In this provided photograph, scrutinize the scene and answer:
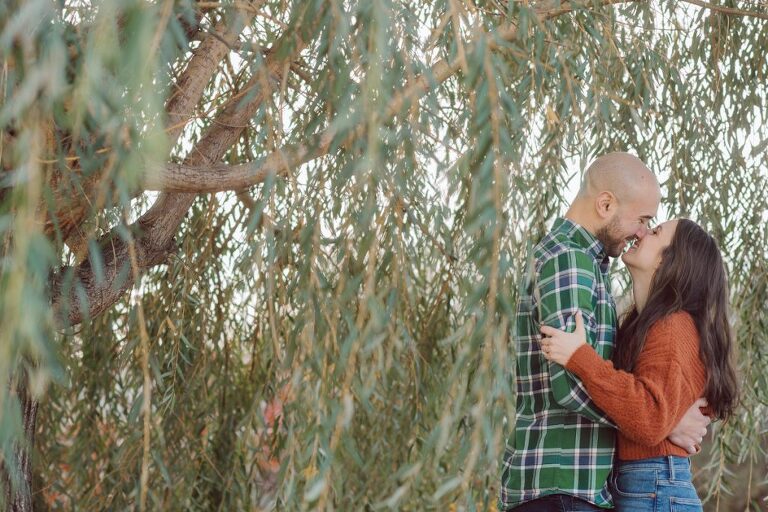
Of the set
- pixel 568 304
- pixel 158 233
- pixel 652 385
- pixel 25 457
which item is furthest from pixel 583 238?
pixel 25 457

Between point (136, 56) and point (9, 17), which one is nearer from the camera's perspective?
point (136, 56)

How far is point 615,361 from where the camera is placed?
5.28 feet

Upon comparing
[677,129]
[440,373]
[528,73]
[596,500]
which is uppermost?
[677,129]

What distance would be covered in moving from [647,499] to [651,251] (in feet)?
1.34

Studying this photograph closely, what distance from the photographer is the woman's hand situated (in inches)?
56.2

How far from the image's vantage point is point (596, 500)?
1.52m

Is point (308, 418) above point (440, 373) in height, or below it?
below

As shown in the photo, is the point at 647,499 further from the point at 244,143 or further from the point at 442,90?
the point at 244,143

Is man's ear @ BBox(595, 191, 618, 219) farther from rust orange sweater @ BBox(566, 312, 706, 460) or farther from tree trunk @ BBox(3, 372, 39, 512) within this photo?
tree trunk @ BBox(3, 372, 39, 512)

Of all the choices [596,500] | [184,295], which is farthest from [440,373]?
[596,500]

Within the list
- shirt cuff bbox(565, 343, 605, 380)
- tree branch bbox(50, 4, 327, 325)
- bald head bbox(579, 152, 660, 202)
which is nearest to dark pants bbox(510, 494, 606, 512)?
shirt cuff bbox(565, 343, 605, 380)

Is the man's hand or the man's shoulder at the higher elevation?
the man's shoulder

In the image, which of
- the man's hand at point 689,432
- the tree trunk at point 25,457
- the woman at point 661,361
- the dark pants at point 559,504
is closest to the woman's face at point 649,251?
the woman at point 661,361

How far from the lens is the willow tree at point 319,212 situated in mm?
982
